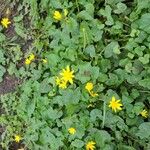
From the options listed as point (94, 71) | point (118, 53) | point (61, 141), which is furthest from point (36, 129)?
point (118, 53)

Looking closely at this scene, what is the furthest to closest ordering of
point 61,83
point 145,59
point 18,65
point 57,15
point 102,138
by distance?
point 18,65 < point 57,15 < point 61,83 < point 102,138 < point 145,59

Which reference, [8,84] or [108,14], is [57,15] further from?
[8,84]

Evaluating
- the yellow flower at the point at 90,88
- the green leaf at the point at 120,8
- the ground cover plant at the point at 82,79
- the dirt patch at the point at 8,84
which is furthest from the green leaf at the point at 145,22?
the dirt patch at the point at 8,84

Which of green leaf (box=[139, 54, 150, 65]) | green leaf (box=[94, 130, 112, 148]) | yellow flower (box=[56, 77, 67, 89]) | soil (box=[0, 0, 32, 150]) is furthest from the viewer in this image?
soil (box=[0, 0, 32, 150])

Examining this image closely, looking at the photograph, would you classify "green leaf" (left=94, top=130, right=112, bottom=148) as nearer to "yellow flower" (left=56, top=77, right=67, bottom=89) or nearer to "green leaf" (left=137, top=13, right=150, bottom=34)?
"yellow flower" (left=56, top=77, right=67, bottom=89)

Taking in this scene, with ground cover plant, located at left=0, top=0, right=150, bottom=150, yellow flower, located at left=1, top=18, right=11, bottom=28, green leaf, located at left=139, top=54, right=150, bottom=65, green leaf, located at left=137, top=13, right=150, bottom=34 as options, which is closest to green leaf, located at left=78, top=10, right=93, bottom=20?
ground cover plant, located at left=0, top=0, right=150, bottom=150

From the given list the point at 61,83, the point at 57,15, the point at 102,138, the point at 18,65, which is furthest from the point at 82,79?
the point at 18,65

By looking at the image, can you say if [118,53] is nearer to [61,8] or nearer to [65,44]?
[65,44]

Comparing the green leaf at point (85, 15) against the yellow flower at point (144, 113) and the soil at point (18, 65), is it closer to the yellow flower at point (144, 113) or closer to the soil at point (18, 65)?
the soil at point (18, 65)
